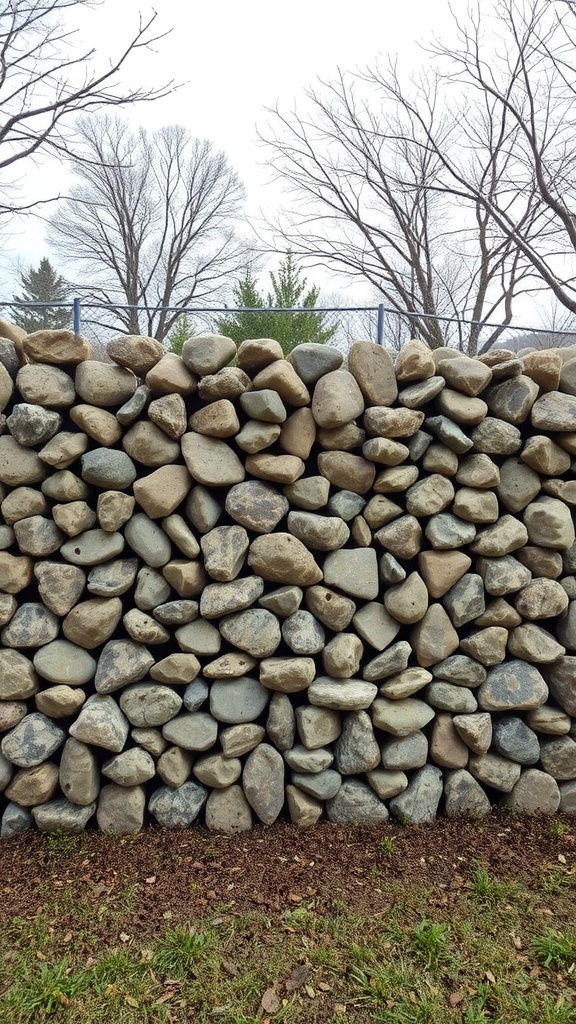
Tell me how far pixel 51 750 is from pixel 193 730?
539 millimetres

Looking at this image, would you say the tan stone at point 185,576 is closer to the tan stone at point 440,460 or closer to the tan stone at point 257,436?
the tan stone at point 257,436

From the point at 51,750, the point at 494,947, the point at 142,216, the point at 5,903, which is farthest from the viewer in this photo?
the point at 142,216

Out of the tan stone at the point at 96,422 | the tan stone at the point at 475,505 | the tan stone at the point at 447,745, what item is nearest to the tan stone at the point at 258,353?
the tan stone at the point at 96,422

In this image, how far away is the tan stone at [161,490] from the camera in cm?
211

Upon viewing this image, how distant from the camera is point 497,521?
2.30 m

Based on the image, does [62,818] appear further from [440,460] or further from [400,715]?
[440,460]

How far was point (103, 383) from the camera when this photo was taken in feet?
7.04

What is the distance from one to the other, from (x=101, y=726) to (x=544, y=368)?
2.23 meters

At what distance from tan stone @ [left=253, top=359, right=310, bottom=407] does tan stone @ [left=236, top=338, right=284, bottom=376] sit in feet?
0.10

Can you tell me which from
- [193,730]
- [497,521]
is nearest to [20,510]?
[193,730]

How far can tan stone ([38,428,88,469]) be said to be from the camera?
2094 millimetres

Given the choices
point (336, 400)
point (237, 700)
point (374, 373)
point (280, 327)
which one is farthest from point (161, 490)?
point (280, 327)

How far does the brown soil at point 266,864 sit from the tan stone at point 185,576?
932 mm

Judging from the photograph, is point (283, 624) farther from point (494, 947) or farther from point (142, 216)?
point (142, 216)
